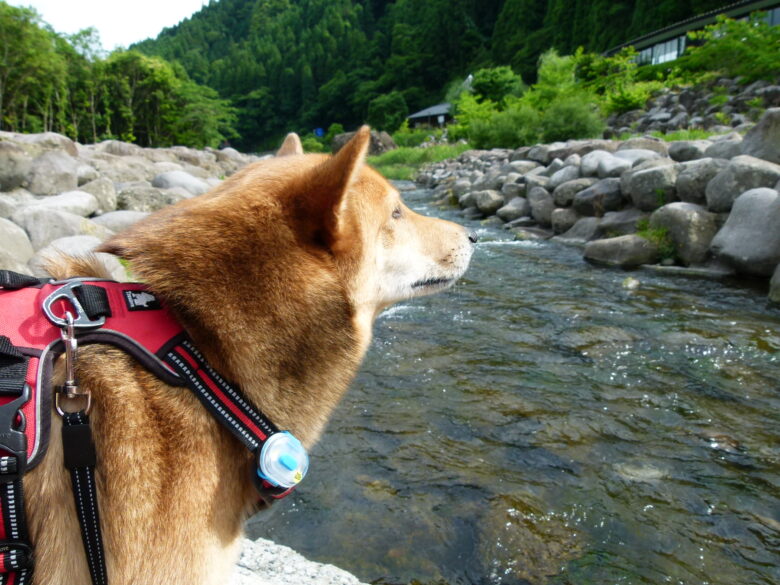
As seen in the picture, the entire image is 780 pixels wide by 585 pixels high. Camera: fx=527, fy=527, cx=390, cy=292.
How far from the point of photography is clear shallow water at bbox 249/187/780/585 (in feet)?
9.29

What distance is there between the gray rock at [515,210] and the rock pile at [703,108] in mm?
8735

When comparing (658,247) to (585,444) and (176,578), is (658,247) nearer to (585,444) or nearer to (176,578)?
(585,444)

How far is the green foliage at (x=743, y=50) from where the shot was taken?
2264 centimetres

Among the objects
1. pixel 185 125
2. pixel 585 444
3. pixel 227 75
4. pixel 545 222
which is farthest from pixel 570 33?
pixel 227 75

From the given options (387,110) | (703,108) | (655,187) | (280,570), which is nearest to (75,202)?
(280,570)

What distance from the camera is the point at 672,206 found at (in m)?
8.46

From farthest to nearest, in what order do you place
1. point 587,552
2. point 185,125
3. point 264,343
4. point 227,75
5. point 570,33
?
point 227,75 < point 570,33 < point 185,125 < point 587,552 < point 264,343

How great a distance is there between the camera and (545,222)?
40.3 ft

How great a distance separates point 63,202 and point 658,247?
31.2ft

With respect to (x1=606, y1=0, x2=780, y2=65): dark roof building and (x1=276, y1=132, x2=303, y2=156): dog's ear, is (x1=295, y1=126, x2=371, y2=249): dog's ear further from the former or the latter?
(x1=606, y1=0, x2=780, y2=65): dark roof building

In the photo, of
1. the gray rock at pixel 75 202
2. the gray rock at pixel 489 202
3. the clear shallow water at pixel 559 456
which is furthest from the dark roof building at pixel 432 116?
the clear shallow water at pixel 559 456

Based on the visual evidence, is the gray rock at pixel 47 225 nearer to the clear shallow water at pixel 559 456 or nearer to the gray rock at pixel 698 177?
the clear shallow water at pixel 559 456

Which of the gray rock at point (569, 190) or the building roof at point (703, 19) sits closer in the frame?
the gray rock at point (569, 190)

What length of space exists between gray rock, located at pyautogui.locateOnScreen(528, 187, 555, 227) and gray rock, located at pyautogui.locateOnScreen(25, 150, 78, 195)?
9726 mm
